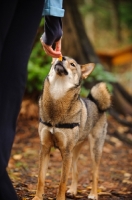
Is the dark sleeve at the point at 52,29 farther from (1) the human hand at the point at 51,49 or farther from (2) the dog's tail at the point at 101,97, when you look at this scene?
(2) the dog's tail at the point at 101,97

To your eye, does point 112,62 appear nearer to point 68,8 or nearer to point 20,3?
point 68,8

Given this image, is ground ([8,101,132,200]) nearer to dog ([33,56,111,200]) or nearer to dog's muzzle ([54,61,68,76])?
dog ([33,56,111,200])

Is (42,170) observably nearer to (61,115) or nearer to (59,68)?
(61,115)

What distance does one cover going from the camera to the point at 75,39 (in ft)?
33.5

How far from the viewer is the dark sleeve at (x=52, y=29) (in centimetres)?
316

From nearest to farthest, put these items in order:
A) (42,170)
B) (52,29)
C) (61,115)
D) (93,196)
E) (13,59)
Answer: (13,59), (52,29), (61,115), (42,170), (93,196)

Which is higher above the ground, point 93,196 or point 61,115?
point 61,115

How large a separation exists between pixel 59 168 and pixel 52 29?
368cm

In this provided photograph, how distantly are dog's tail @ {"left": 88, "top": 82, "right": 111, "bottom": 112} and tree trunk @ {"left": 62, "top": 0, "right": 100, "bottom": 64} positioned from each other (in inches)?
187

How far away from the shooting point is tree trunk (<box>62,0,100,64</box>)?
10.1 meters

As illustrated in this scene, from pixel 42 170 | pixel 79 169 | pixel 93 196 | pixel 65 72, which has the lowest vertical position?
pixel 93 196

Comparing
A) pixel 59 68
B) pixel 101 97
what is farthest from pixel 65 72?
pixel 101 97

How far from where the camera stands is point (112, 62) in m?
17.5

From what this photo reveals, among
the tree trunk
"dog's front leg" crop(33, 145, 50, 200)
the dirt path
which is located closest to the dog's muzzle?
"dog's front leg" crop(33, 145, 50, 200)
